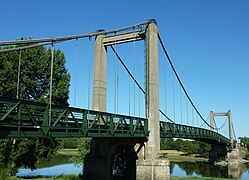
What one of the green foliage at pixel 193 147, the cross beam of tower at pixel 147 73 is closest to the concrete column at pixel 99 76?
the cross beam of tower at pixel 147 73

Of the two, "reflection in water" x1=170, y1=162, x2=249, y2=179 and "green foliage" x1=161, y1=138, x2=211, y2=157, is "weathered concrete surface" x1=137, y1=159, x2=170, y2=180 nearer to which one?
"reflection in water" x1=170, y1=162, x2=249, y2=179

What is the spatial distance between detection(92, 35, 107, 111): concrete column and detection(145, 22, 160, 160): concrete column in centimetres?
353

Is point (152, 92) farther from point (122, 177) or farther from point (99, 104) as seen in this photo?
point (122, 177)

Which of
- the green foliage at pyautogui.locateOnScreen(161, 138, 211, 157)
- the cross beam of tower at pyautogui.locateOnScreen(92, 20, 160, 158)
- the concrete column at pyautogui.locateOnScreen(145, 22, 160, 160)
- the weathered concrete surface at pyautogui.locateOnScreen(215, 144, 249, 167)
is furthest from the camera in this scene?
the green foliage at pyautogui.locateOnScreen(161, 138, 211, 157)

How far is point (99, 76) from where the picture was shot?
930 inches

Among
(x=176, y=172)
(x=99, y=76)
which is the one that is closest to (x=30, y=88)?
(x=99, y=76)

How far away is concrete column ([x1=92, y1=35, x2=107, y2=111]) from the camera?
23.2 metres

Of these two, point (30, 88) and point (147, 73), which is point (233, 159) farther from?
point (30, 88)

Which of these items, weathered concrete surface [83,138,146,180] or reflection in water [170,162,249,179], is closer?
weathered concrete surface [83,138,146,180]

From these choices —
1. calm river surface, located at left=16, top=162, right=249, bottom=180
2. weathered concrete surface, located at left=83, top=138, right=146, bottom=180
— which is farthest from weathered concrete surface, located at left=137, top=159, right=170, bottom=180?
calm river surface, located at left=16, top=162, right=249, bottom=180

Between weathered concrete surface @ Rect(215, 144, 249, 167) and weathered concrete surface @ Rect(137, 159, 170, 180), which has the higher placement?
weathered concrete surface @ Rect(137, 159, 170, 180)

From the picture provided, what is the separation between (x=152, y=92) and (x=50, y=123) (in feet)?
38.4

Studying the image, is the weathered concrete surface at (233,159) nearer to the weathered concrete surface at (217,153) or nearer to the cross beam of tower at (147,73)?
the weathered concrete surface at (217,153)

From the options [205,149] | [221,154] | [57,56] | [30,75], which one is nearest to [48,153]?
[30,75]
